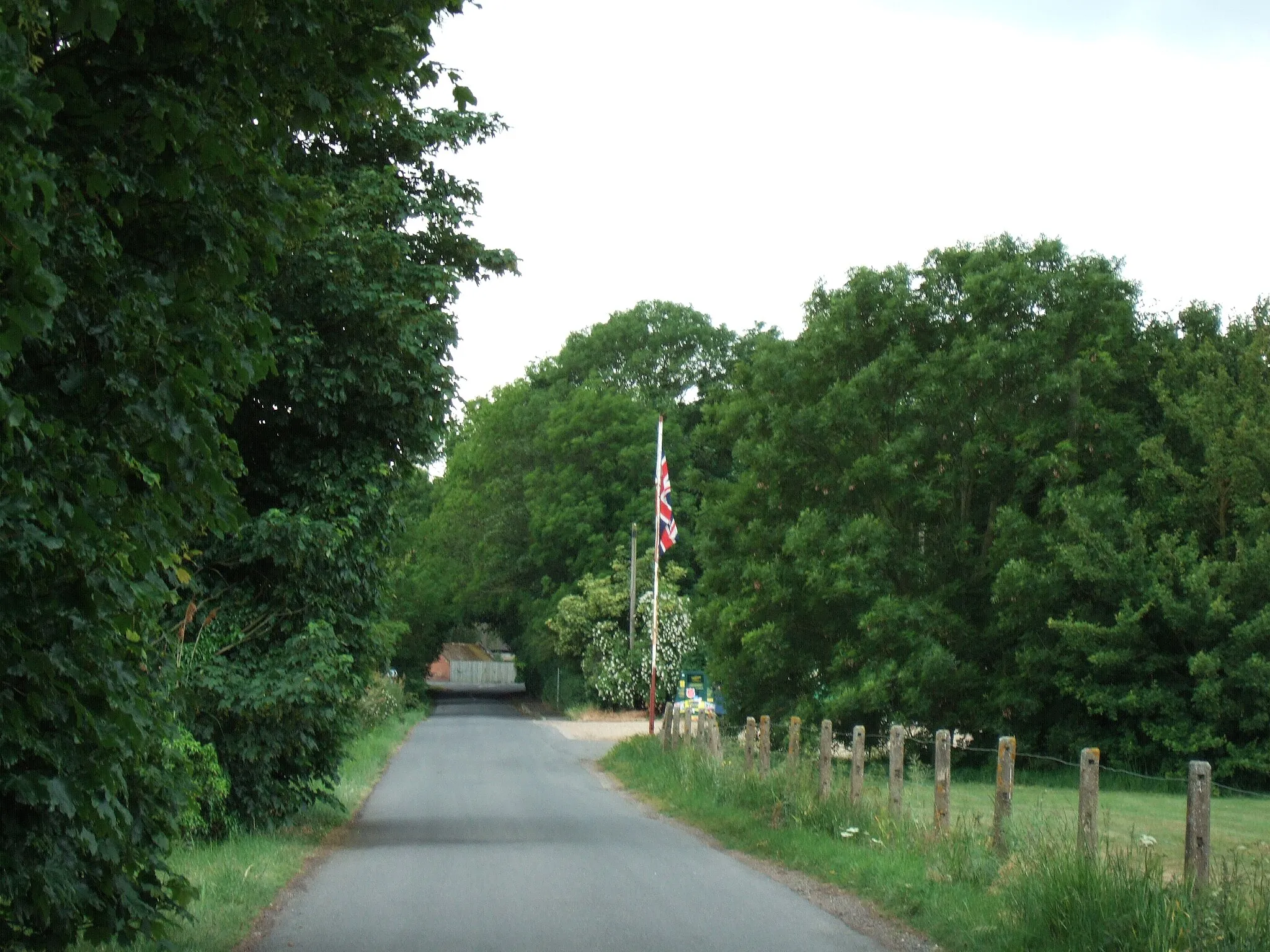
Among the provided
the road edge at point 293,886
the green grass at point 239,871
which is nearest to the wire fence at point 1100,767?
the road edge at point 293,886

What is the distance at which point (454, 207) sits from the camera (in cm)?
1673

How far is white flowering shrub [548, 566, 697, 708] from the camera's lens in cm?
5750

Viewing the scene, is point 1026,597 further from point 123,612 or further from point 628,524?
point 628,524

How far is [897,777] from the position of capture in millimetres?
13594

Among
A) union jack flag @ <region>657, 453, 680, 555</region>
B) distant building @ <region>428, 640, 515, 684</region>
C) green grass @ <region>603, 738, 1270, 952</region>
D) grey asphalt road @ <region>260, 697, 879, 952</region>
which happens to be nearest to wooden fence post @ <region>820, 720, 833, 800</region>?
green grass @ <region>603, 738, 1270, 952</region>

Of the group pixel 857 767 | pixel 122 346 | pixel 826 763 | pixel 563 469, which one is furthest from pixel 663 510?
pixel 563 469

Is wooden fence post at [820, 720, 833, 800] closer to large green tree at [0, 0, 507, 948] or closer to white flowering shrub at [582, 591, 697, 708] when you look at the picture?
large green tree at [0, 0, 507, 948]

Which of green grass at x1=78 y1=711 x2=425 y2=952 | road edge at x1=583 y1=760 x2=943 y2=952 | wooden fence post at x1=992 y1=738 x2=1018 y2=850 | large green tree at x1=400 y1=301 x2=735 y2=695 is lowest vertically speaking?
green grass at x1=78 y1=711 x2=425 y2=952

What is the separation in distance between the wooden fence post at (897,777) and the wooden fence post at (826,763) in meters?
1.62

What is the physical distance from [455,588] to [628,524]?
12.3 meters

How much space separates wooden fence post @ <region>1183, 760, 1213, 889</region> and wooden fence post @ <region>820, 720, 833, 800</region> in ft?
22.3

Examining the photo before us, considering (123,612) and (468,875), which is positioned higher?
(123,612)

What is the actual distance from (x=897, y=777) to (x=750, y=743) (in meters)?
6.03

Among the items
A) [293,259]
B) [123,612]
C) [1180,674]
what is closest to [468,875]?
[293,259]
